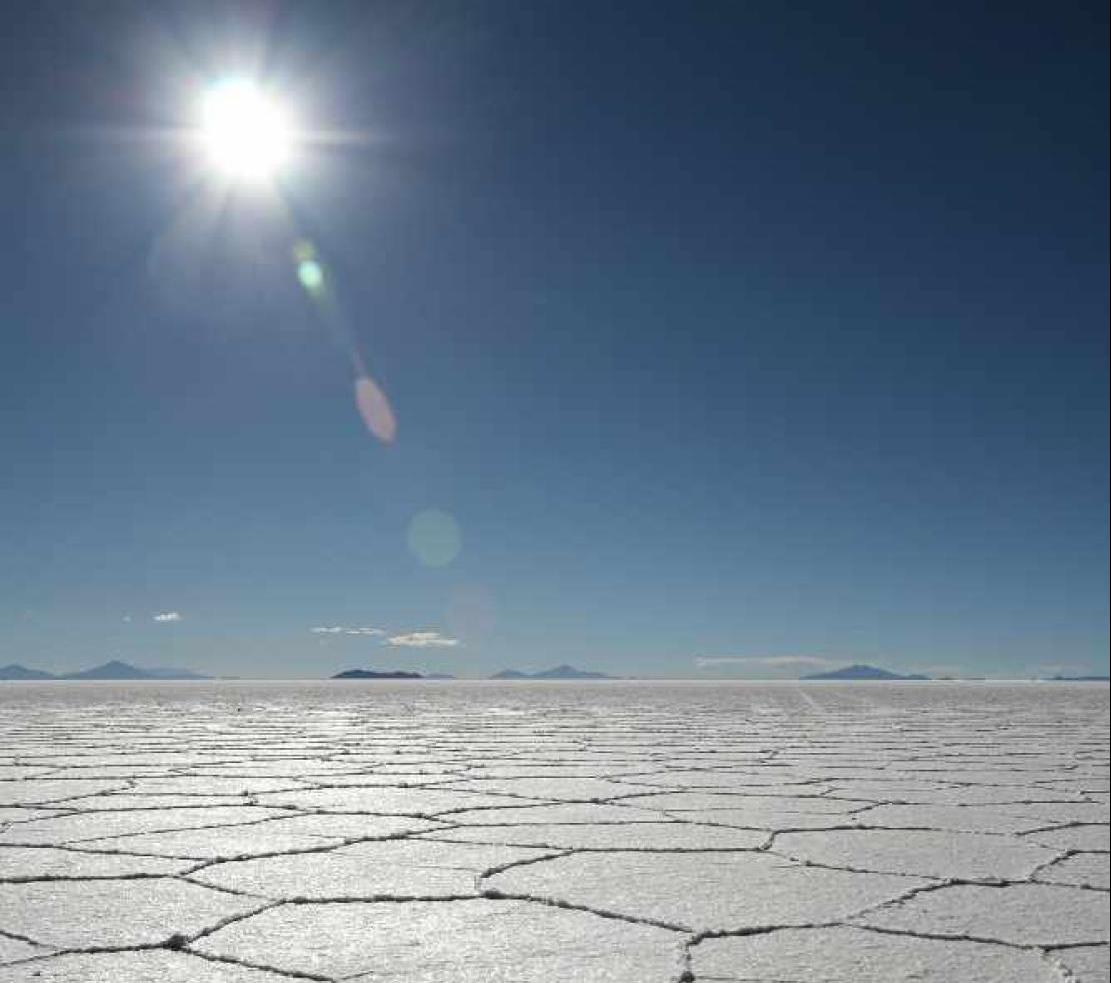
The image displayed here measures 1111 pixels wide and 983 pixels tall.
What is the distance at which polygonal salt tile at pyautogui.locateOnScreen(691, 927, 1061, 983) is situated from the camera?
1381 millimetres

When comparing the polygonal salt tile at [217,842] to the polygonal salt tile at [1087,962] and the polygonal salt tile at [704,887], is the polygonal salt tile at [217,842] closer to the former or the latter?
the polygonal salt tile at [704,887]

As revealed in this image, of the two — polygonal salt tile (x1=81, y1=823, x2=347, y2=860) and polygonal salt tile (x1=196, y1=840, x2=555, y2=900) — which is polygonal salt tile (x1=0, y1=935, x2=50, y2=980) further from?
polygonal salt tile (x1=81, y1=823, x2=347, y2=860)

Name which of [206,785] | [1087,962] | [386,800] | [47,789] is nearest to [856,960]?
[1087,962]

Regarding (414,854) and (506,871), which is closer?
(506,871)

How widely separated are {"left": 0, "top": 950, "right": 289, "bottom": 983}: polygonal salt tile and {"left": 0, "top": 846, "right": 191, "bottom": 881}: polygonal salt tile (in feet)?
1.67

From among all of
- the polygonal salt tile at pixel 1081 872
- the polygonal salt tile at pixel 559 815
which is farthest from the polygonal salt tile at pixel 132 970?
the polygonal salt tile at pixel 1081 872

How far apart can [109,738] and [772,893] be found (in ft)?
13.0

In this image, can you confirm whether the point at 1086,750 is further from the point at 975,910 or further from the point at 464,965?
the point at 464,965

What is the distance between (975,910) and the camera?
5.67ft

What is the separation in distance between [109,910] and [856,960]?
40.7 inches

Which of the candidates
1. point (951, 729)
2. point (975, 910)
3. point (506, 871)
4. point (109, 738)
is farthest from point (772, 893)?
point (951, 729)

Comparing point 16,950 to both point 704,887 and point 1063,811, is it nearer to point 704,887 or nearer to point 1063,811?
point 704,887

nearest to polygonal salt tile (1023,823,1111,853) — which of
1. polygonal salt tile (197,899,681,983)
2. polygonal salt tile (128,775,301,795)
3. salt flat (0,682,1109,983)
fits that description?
salt flat (0,682,1109,983)

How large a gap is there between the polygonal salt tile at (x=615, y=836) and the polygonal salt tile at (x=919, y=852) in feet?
0.33
